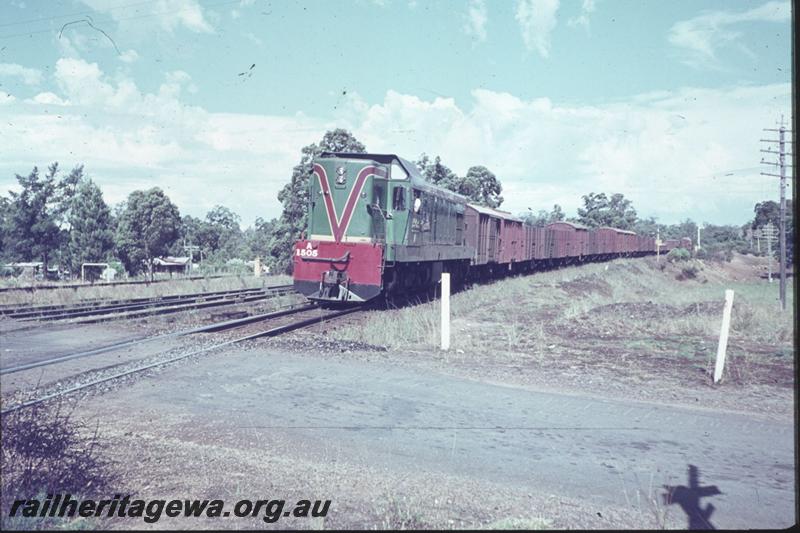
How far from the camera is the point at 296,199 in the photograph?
3738 cm

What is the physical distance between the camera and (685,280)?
52.7 metres

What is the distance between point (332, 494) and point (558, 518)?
5.01ft

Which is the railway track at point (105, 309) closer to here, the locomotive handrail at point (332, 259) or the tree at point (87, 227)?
the locomotive handrail at point (332, 259)

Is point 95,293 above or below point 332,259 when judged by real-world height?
below

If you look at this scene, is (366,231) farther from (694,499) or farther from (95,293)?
(694,499)

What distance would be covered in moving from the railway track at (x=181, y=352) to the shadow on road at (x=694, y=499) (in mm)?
4967

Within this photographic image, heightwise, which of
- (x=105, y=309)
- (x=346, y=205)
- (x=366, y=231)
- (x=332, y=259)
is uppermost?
(x=346, y=205)

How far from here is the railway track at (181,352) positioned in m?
6.89

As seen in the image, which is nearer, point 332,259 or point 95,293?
point 332,259

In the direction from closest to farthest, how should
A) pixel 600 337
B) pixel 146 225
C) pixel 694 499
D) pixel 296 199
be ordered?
1. pixel 694 499
2. pixel 600 337
3. pixel 296 199
4. pixel 146 225

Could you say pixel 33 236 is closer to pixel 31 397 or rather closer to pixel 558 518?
pixel 31 397

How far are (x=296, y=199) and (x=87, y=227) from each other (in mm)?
25870

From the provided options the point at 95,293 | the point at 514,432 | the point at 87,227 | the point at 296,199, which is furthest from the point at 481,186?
the point at 514,432

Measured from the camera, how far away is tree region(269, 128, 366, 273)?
37.3 meters
